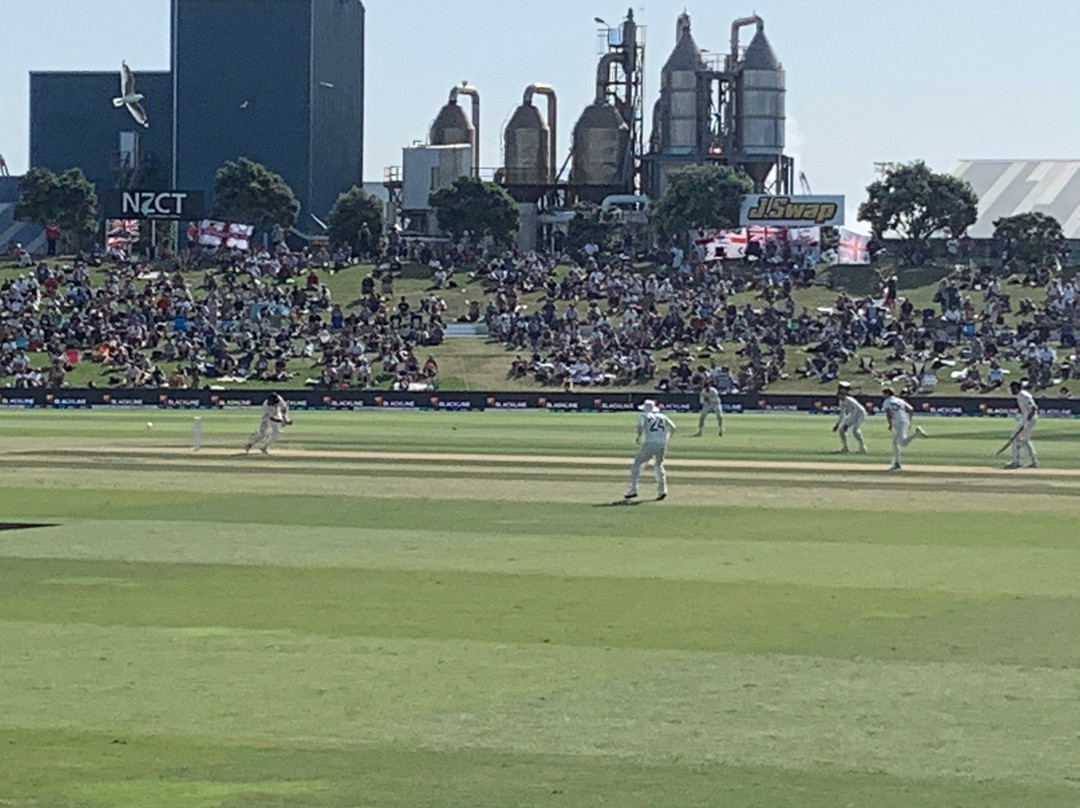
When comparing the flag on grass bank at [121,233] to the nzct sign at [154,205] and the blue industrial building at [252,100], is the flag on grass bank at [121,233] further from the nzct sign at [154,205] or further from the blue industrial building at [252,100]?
the blue industrial building at [252,100]


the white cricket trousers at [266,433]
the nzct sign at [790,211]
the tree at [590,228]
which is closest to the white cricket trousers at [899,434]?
the white cricket trousers at [266,433]

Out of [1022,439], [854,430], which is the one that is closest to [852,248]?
[854,430]

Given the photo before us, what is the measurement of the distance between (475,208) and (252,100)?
21.0 metres

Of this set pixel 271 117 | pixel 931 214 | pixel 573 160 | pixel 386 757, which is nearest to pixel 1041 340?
pixel 931 214

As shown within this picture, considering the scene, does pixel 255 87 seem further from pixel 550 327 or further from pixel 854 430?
pixel 854 430

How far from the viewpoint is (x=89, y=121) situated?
135 m

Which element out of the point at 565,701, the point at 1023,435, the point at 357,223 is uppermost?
the point at 357,223

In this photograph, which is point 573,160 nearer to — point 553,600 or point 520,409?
point 520,409

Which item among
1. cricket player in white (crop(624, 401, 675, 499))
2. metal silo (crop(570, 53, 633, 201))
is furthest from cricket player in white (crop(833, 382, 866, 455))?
metal silo (crop(570, 53, 633, 201))

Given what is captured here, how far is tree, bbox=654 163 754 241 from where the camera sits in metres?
110

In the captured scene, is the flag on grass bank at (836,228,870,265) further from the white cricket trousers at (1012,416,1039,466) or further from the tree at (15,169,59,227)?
the white cricket trousers at (1012,416,1039,466)

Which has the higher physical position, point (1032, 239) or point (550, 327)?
point (1032, 239)

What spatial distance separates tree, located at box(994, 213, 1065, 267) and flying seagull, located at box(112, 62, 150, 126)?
4985cm

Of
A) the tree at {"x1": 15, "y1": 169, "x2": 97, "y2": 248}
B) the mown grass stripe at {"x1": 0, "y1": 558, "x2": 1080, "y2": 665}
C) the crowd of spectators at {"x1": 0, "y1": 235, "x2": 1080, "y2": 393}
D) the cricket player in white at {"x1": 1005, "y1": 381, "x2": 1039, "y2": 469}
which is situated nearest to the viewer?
the mown grass stripe at {"x1": 0, "y1": 558, "x2": 1080, "y2": 665}
